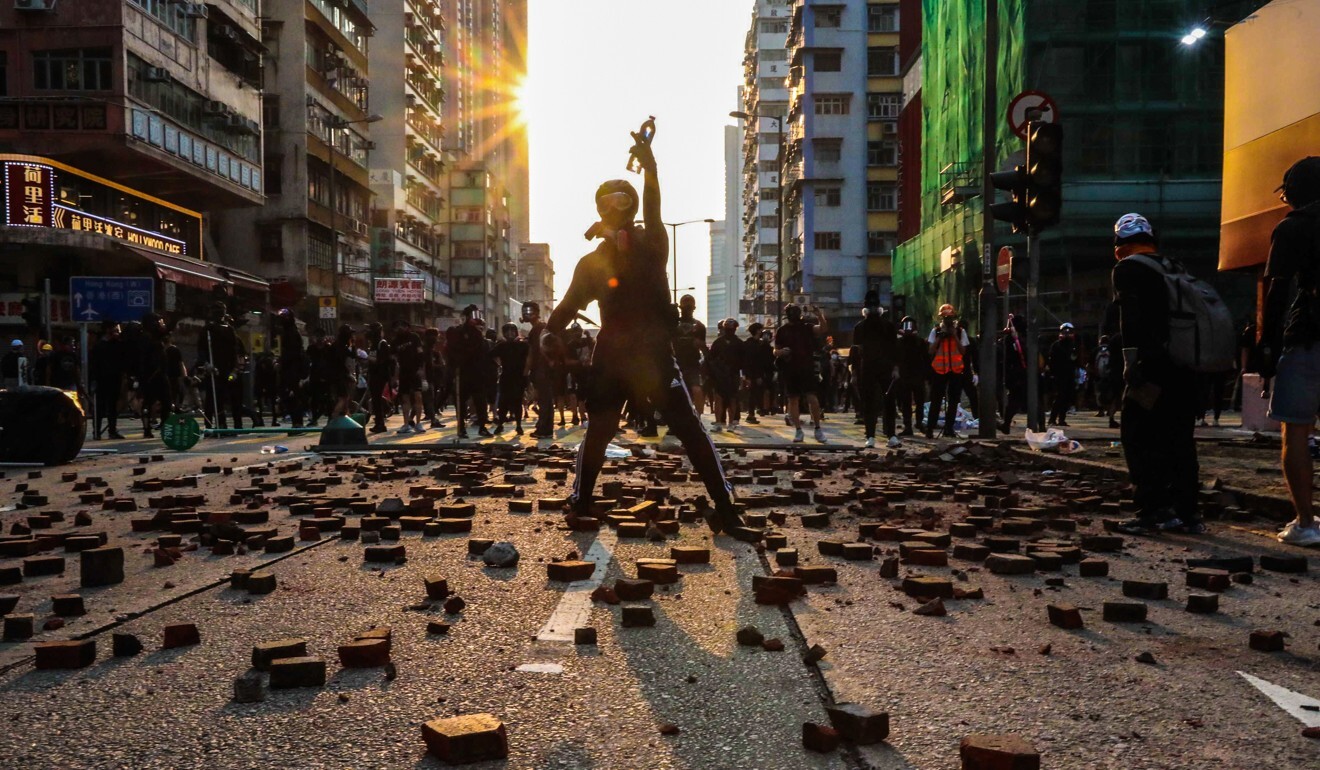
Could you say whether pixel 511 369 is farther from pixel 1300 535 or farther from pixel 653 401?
pixel 1300 535

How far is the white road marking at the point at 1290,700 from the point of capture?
3238 mm

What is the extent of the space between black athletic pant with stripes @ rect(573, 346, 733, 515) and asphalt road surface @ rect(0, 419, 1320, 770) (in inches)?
17.2

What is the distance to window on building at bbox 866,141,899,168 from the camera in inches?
3012

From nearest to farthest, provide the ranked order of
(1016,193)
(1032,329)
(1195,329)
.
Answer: (1195,329) < (1016,193) < (1032,329)

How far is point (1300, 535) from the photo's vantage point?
6602 millimetres

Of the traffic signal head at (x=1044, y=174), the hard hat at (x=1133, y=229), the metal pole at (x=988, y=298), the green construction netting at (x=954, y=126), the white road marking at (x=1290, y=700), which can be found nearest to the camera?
the white road marking at (x=1290, y=700)

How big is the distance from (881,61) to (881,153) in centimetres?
592

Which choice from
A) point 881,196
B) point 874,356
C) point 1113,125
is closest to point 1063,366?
point 874,356

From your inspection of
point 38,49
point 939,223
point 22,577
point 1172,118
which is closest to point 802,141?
point 939,223

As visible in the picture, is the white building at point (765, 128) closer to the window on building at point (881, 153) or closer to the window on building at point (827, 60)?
the window on building at point (881, 153)

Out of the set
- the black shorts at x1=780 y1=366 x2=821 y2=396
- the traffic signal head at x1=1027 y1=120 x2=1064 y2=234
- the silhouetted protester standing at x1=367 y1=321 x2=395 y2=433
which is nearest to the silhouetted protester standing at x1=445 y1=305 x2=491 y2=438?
the silhouetted protester standing at x1=367 y1=321 x2=395 y2=433

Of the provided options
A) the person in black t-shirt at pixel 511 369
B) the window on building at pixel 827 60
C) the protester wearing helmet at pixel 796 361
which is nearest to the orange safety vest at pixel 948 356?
the protester wearing helmet at pixel 796 361

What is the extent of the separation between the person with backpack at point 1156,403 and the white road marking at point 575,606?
10.9ft

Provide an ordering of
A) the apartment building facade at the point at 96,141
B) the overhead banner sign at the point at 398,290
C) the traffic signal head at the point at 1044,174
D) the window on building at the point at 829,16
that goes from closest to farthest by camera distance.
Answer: the traffic signal head at the point at 1044,174 → the apartment building facade at the point at 96,141 → the overhead banner sign at the point at 398,290 → the window on building at the point at 829,16
